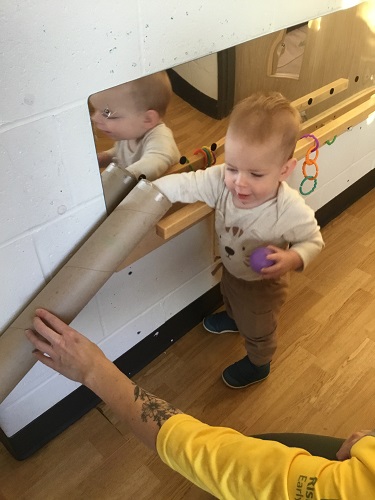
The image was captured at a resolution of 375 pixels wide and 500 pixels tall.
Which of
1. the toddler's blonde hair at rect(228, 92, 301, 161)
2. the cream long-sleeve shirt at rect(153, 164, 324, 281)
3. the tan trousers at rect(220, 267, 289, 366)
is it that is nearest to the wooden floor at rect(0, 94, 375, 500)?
the tan trousers at rect(220, 267, 289, 366)

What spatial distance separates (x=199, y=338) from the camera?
1445 millimetres

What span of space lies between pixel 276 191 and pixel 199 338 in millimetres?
632

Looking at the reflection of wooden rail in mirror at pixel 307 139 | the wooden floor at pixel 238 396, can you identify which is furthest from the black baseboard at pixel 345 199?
the reflection of wooden rail in mirror at pixel 307 139

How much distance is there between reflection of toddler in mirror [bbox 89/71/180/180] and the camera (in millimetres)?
840

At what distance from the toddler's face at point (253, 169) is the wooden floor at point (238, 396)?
60 cm

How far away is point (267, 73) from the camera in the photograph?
1.18m

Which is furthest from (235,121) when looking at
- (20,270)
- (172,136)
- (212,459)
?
(212,459)

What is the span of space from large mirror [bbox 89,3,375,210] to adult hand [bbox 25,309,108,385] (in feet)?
1.14

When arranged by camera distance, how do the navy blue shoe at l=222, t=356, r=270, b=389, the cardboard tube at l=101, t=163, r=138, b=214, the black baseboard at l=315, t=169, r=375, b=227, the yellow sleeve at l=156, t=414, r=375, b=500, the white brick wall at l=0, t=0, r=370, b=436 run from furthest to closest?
the black baseboard at l=315, t=169, r=375, b=227
the navy blue shoe at l=222, t=356, r=270, b=389
the cardboard tube at l=101, t=163, r=138, b=214
the white brick wall at l=0, t=0, r=370, b=436
the yellow sleeve at l=156, t=414, r=375, b=500

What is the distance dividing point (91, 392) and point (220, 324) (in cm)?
45

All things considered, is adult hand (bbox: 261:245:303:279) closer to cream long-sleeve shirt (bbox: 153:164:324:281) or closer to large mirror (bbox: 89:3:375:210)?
cream long-sleeve shirt (bbox: 153:164:324:281)

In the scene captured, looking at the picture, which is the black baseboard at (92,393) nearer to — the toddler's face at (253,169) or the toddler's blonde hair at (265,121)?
the toddler's face at (253,169)

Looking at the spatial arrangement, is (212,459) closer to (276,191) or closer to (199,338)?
(276,191)

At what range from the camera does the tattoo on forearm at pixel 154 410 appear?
73 centimetres
